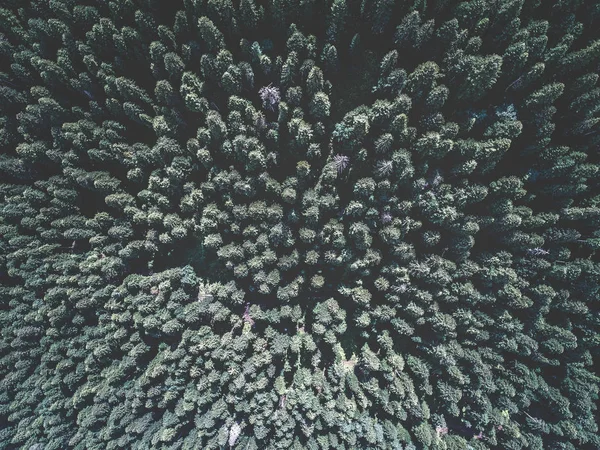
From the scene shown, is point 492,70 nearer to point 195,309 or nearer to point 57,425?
point 195,309

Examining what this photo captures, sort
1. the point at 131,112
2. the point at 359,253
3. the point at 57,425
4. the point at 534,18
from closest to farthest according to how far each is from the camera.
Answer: the point at 534,18, the point at 131,112, the point at 359,253, the point at 57,425

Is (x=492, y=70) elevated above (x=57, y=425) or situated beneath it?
elevated above

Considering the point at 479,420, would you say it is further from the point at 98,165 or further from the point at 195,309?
the point at 98,165

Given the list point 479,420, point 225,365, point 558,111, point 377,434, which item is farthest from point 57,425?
point 558,111

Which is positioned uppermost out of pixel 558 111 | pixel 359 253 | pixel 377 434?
pixel 558 111

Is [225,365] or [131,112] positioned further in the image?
[225,365]

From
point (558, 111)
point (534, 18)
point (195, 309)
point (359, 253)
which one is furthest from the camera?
point (195, 309)
